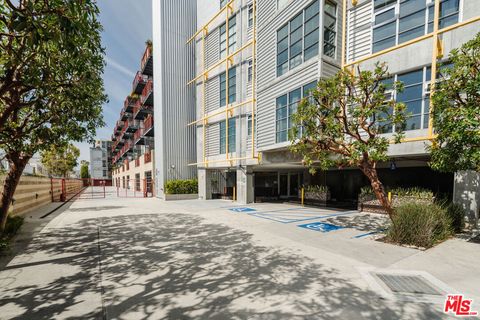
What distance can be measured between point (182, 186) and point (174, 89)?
27.8 ft

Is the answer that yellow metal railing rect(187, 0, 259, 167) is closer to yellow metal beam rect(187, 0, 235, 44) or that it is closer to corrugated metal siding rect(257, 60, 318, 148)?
yellow metal beam rect(187, 0, 235, 44)

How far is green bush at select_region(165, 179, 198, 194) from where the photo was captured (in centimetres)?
1878

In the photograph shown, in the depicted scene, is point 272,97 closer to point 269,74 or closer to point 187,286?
point 269,74

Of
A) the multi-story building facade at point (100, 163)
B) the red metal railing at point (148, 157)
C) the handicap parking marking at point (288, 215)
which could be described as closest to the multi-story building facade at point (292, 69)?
the handicap parking marking at point (288, 215)

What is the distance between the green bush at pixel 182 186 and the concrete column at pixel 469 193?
16480 mm

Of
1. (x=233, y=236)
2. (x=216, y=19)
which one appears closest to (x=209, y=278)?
(x=233, y=236)

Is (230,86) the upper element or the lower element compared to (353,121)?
upper

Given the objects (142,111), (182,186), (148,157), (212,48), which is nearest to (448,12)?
(212,48)

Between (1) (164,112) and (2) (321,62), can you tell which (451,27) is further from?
(1) (164,112)

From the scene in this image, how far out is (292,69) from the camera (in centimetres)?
1162

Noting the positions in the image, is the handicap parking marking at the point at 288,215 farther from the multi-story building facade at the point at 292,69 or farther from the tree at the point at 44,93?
the tree at the point at 44,93

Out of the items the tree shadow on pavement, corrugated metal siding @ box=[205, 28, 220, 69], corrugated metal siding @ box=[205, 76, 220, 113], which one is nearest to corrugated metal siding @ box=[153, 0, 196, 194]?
corrugated metal siding @ box=[205, 28, 220, 69]

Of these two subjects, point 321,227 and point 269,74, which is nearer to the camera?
point 321,227

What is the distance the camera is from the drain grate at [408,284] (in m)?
3.99
